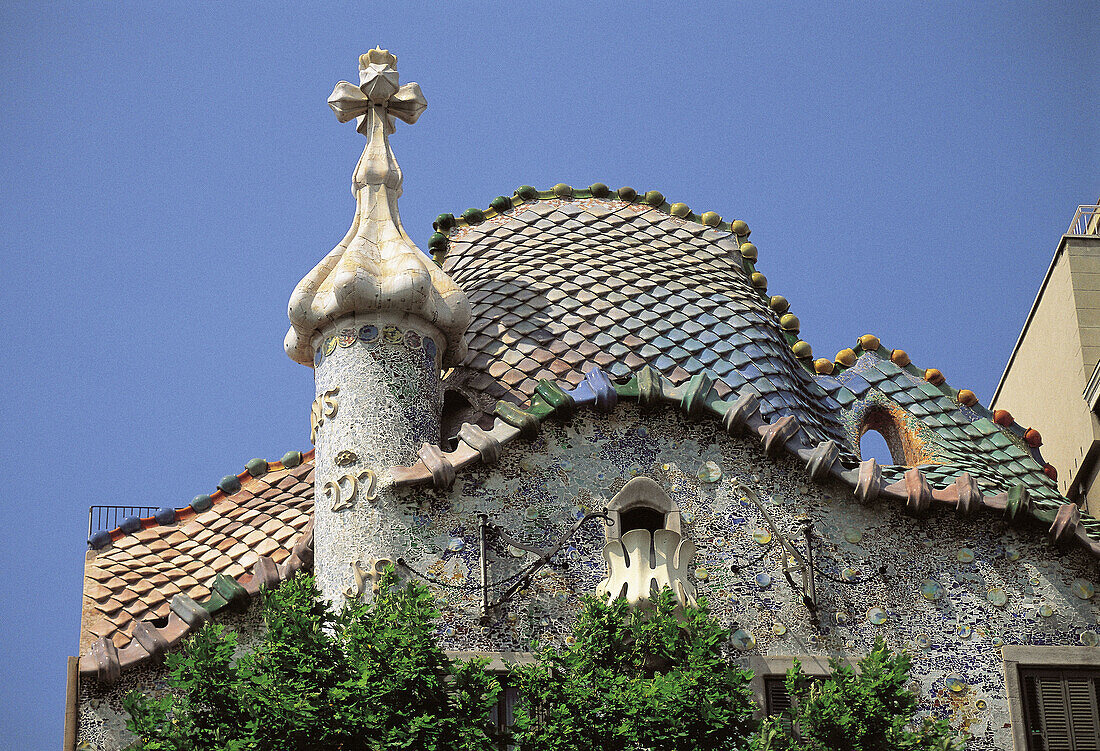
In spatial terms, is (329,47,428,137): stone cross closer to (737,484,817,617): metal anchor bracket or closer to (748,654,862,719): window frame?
(737,484,817,617): metal anchor bracket

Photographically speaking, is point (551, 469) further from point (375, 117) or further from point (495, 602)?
point (375, 117)

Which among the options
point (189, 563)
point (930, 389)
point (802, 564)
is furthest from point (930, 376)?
point (189, 563)

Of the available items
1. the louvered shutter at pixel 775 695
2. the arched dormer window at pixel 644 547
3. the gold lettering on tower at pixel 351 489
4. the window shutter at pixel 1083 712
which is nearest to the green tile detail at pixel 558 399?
the arched dormer window at pixel 644 547

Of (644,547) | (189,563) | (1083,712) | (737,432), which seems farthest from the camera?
(189,563)

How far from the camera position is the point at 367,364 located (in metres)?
17.5

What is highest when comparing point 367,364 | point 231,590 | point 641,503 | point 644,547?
point 367,364

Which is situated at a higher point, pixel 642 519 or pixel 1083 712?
pixel 642 519

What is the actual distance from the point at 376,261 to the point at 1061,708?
7.01 meters

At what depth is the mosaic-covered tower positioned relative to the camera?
16922mm

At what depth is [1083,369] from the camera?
22469mm

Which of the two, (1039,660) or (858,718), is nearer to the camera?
(858,718)

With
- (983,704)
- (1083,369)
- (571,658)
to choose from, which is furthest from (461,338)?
(1083,369)

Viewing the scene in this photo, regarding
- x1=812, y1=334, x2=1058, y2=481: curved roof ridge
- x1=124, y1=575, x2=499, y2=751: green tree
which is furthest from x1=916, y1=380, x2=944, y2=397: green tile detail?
x1=124, y1=575, x2=499, y2=751: green tree

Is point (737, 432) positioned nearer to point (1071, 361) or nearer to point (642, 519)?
point (642, 519)
